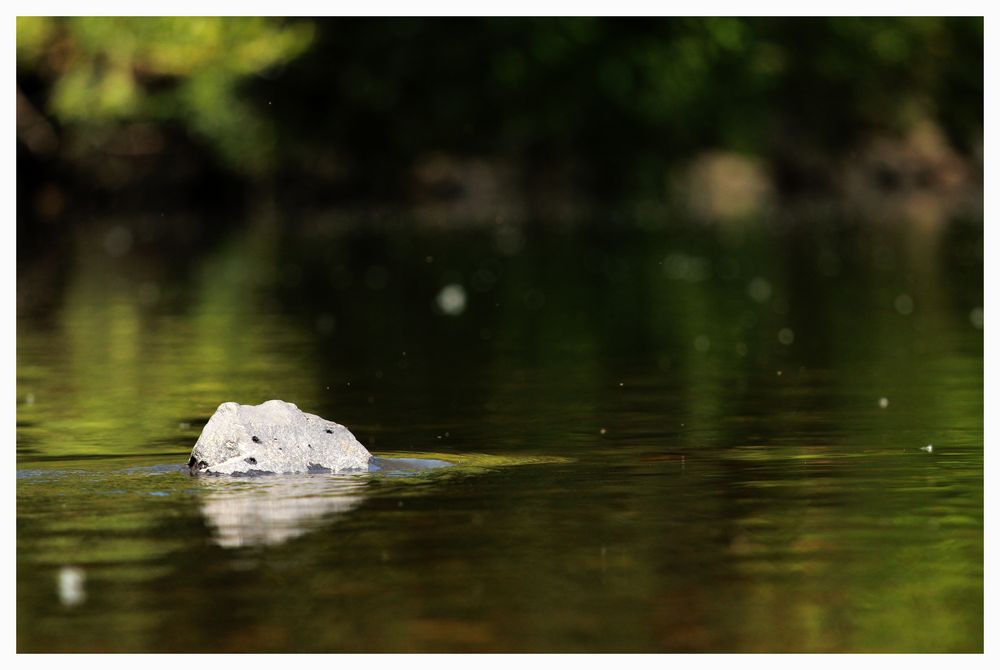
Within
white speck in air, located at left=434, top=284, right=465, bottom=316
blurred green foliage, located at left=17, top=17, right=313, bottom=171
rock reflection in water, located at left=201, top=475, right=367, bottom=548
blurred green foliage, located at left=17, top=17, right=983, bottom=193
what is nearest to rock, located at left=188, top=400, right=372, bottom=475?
rock reflection in water, located at left=201, top=475, right=367, bottom=548

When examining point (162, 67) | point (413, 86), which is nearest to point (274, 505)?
point (162, 67)

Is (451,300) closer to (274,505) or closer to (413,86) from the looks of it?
(274,505)

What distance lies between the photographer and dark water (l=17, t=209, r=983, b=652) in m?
7.32

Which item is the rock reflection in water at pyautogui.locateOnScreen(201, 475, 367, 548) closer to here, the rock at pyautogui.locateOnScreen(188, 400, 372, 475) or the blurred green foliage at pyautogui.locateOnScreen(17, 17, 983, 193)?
the rock at pyautogui.locateOnScreen(188, 400, 372, 475)

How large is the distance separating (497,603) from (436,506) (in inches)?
81.8

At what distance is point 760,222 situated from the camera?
46.2 metres

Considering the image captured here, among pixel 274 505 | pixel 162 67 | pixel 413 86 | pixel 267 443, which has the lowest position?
pixel 274 505

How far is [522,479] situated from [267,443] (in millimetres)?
1208

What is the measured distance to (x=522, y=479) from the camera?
1040cm

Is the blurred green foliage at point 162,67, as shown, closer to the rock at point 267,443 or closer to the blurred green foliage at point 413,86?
the blurred green foliage at point 413,86

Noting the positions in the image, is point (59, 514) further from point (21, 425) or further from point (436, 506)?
point (21, 425)

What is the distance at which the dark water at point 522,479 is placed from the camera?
732 cm

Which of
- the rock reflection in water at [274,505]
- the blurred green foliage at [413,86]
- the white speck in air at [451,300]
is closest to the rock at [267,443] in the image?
the rock reflection in water at [274,505]

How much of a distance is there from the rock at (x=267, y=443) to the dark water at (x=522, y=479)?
0.62 ft
